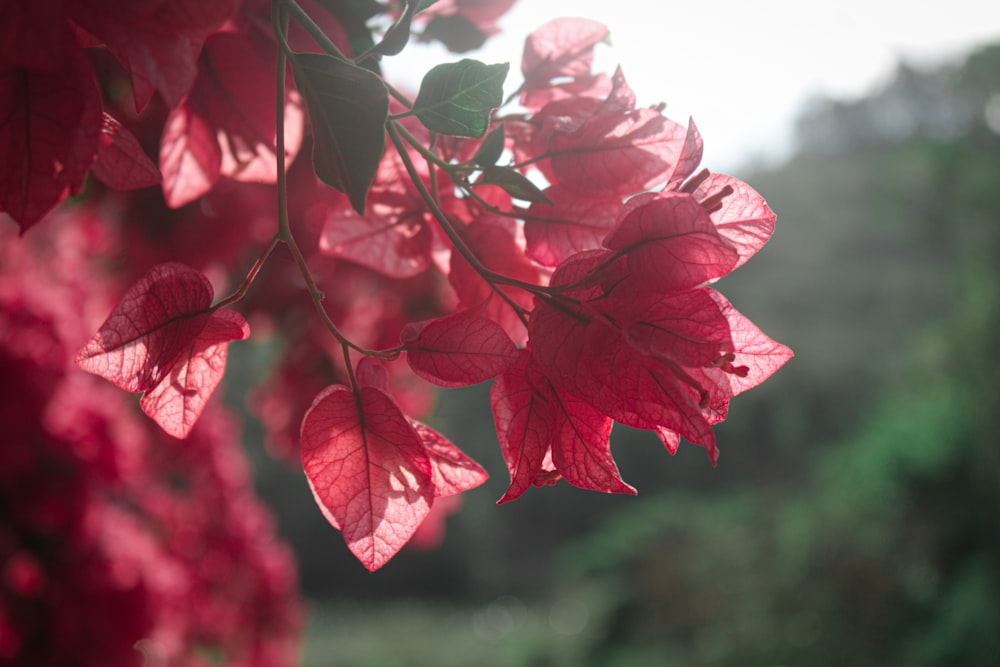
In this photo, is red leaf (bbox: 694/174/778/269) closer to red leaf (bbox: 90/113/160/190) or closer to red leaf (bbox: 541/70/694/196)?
red leaf (bbox: 541/70/694/196)

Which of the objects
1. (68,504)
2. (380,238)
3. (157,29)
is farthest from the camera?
(68,504)

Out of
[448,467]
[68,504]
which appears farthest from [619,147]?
[68,504]

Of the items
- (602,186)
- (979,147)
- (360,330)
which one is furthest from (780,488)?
(602,186)

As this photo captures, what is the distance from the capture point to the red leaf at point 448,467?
0.29 metres

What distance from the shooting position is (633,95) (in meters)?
0.31

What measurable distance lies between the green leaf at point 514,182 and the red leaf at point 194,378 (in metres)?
0.10

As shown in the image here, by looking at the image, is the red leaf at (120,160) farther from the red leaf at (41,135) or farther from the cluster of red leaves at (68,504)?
the cluster of red leaves at (68,504)

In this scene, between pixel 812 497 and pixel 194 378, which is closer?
pixel 194 378

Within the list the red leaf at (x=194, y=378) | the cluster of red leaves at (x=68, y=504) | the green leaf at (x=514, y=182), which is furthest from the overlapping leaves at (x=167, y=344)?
the cluster of red leaves at (x=68, y=504)

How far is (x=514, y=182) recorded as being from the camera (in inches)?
11.3

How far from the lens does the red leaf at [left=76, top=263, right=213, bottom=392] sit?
26cm

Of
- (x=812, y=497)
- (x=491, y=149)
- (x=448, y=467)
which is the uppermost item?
(x=491, y=149)

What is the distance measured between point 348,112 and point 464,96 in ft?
0.15

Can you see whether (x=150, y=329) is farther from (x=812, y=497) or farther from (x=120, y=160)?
(x=812, y=497)
